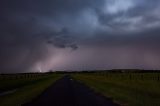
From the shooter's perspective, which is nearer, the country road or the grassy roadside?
the country road

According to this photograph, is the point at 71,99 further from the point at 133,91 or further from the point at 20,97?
the point at 133,91

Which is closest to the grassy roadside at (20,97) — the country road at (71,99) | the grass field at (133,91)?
the country road at (71,99)

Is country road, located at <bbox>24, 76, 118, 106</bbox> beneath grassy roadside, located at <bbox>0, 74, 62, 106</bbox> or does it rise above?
above

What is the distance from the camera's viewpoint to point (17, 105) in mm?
22141

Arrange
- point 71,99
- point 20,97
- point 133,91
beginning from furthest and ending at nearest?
point 133,91 < point 20,97 < point 71,99

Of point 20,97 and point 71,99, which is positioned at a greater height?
point 71,99

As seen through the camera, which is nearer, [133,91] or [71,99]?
[71,99]

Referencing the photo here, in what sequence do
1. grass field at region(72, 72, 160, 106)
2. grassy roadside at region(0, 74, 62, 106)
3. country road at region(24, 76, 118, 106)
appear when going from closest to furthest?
country road at region(24, 76, 118, 106) < grass field at region(72, 72, 160, 106) < grassy roadside at region(0, 74, 62, 106)

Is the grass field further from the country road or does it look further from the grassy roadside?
the grassy roadside

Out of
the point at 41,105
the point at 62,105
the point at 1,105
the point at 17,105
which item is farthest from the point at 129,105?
the point at 1,105

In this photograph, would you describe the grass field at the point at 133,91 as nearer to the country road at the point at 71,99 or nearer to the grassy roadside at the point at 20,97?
the country road at the point at 71,99

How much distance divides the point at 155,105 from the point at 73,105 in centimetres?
568

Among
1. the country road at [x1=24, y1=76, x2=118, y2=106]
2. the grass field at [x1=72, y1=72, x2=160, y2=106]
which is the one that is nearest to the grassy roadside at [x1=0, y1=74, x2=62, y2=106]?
the country road at [x1=24, y1=76, x2=118, y2=106]

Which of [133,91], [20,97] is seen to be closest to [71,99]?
[20,97]
